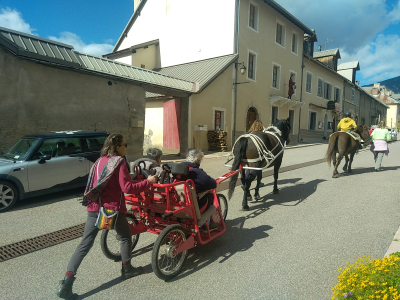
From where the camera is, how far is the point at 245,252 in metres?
3.88

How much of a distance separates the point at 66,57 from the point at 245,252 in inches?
345

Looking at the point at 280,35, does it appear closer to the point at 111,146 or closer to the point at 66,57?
the point at 66,57

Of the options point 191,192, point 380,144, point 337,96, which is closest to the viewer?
point 191,192

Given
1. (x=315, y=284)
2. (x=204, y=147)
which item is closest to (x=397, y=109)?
(x=204, y=147)

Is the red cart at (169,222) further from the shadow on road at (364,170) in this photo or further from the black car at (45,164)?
the shadow on road at (364,170)

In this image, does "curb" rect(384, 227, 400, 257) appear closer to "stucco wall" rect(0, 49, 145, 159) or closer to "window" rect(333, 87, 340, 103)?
"stucco wall" rect(0, 49, 145, 159)

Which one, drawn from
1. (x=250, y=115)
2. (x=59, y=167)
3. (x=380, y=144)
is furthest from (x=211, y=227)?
(x=250, y=115)

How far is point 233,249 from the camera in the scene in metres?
3.98

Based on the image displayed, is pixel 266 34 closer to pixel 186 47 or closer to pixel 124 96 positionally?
pixel 186 47

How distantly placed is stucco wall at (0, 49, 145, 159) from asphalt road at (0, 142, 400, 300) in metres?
3.40

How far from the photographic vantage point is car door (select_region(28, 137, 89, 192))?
19.8 feet

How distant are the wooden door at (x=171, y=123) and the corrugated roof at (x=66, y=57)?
2532 millimetres

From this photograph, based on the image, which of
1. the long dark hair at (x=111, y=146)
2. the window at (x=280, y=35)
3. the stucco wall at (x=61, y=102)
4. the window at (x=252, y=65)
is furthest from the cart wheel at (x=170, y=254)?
the window at (x=280, y=35)

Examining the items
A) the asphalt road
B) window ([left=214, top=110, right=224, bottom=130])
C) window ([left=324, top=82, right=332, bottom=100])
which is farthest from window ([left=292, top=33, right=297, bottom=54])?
the asphalt road
